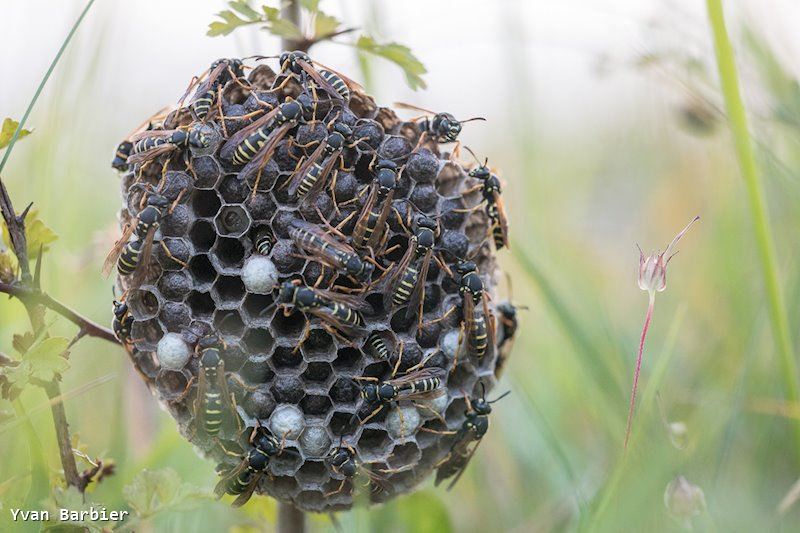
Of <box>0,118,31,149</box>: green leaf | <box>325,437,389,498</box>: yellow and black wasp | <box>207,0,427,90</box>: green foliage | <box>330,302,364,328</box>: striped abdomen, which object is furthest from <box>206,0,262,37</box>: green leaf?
<box>325,437,389,498</box>: yellow and black wasp

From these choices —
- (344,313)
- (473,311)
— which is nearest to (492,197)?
(473,311)

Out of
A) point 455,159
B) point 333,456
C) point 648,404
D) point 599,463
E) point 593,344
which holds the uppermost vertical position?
point 455,159

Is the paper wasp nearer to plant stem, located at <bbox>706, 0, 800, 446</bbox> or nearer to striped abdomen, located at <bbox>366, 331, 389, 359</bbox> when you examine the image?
striped abdomen, located at <bbox>366, 331, 389, 359</bbox>

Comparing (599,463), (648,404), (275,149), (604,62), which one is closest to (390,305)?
(275,149)

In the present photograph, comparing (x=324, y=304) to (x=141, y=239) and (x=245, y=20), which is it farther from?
(x=245, y=20)

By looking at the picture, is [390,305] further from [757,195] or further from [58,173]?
[58,173]

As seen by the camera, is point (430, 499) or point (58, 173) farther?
point (58, 173)

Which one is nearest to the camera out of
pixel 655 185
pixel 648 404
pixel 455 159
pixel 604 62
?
pixel 648 404

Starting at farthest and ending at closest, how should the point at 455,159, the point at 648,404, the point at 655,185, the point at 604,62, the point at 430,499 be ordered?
the point at 655,185, the point at 604,62, the point at 430,499, the point at 455,159, the point at 648,404
